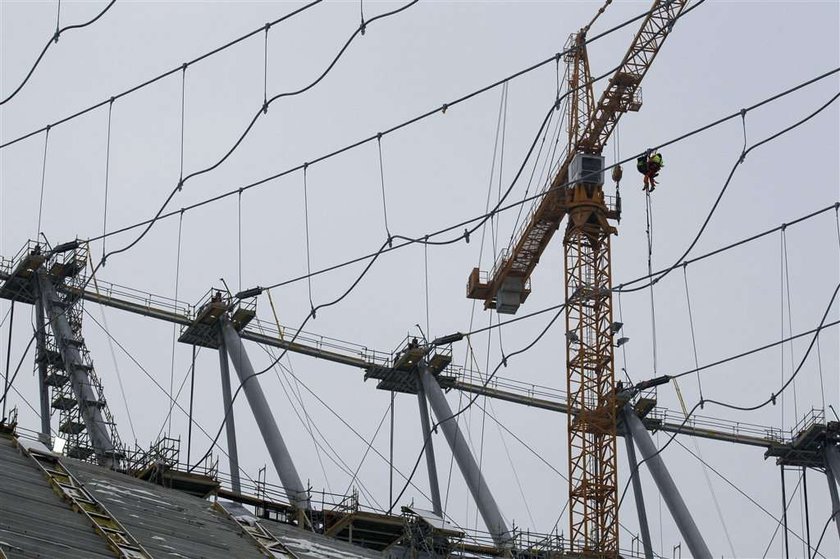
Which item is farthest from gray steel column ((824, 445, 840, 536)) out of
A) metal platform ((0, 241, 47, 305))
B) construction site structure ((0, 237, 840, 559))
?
metal platform ((0, 241, 47, 305))

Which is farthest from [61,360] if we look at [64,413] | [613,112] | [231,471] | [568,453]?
[613,112]

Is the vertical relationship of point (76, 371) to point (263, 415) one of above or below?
above

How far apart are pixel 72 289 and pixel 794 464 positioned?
37251 mm

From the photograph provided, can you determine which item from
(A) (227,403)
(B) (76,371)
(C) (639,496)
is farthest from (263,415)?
(C) (639,496)

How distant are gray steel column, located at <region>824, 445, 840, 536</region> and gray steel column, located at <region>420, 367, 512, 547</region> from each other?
16182 mm

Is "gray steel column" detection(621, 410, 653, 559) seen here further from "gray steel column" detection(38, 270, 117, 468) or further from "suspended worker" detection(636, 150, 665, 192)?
"gray steel column" detection(38, 270, 117, 468)

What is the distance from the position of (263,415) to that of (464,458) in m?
11.0

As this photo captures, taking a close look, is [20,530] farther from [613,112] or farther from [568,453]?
[613,112]

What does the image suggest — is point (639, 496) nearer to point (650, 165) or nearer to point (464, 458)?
point (464, 458)

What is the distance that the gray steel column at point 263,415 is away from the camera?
74312 mm

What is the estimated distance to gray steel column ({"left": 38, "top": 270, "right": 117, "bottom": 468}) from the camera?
262ft

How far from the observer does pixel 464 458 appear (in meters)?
83.7

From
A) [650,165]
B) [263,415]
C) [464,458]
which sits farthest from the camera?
[650,165]

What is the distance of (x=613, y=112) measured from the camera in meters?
99.3
